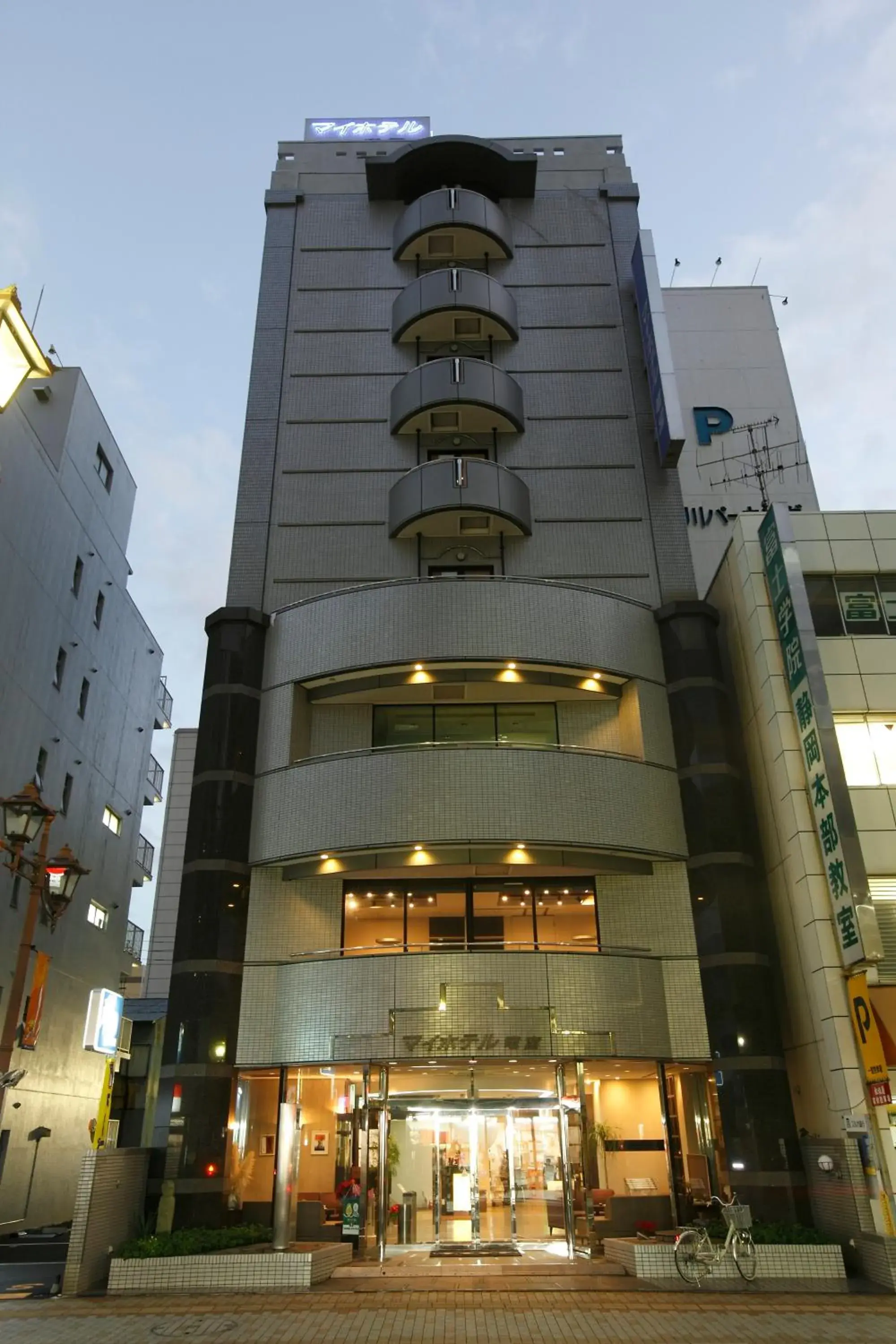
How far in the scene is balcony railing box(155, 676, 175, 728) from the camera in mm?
47562

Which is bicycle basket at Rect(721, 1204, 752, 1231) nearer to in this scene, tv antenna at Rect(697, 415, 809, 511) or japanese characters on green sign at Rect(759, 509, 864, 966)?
japanese characters on green sign at Rect(759, 509, 864, 966)

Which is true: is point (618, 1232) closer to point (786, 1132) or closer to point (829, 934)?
point (786, 1132)

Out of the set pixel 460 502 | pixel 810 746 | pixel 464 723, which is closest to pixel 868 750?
pixel 810 746

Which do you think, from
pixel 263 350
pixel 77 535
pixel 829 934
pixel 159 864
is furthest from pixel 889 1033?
pixel 159 864

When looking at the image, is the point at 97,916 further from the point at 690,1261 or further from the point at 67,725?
the point at 690,1261

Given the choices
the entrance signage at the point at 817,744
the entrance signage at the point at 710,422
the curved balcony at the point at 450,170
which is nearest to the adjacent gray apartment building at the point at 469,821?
the entrance signage at the point at 817,744

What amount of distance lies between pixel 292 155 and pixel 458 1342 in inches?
1375

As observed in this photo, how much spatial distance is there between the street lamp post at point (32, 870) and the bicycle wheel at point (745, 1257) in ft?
39.4

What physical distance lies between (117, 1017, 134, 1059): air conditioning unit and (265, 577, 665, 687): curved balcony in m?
8.40

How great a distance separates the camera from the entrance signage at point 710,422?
3094 centimetres

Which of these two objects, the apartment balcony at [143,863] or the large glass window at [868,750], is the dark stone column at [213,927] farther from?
the apartment balcony at [143,863]

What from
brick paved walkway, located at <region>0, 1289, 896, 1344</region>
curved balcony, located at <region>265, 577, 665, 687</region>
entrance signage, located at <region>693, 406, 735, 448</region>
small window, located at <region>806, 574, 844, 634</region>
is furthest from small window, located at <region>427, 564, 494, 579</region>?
brick paved walkway, located at <region>0, 1289, 896, 1344</region>

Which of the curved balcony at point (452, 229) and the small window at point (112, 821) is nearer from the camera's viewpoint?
the curved balcony at point (452, 229)

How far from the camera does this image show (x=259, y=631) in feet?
78.7
